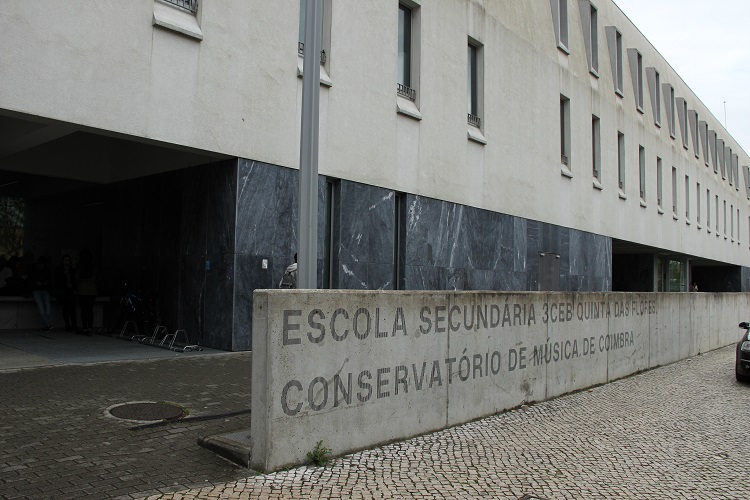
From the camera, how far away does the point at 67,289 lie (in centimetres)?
1264

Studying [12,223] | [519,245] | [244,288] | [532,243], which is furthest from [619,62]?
[12,223]

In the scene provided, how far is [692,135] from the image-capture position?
1543 inches

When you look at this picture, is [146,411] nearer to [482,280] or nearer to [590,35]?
[482,280]

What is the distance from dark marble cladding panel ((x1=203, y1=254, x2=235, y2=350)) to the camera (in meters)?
11.0

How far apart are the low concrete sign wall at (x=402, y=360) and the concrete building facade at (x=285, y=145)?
4.89m

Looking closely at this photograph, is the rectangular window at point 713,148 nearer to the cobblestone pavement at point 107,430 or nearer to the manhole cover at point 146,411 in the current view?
the cobblestone pavement at point 107,430

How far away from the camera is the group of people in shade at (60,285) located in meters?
12.5

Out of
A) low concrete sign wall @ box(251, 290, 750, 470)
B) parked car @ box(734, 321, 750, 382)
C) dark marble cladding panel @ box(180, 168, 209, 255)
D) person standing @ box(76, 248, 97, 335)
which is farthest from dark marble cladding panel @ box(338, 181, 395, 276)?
parked car @ box(734, 321, 750, 382)

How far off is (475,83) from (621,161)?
1226 cm

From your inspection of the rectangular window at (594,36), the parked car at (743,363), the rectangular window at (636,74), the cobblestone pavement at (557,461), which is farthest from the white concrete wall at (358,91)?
the parked car at (743,363)

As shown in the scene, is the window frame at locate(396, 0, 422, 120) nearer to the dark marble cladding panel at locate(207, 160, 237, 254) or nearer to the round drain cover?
the dark marble cladding panel at locate(207, 160, 237, 254)

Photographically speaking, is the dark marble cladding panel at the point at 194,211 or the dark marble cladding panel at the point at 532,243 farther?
the dark marble cladding panel at the point at 532,243

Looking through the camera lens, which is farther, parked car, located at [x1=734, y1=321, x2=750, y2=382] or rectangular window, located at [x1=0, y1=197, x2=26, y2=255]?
rectangular window, located at [x1=0, y1=197, x2=26, y2=255]

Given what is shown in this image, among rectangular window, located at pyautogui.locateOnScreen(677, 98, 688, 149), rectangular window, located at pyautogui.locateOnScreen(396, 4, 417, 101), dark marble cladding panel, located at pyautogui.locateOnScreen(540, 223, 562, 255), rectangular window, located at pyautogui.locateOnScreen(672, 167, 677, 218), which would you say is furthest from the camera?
rectangular window, located at pyautogui.locateOnScreen(677, 98, 688, 149)
